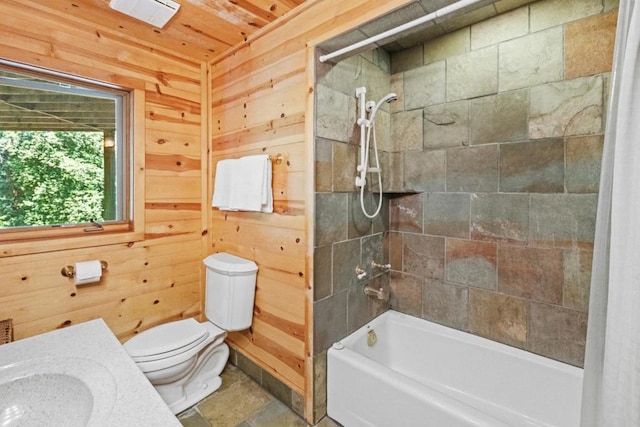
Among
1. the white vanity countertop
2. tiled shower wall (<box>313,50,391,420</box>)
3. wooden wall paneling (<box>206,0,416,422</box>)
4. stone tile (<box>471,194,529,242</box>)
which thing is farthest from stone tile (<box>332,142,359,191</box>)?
the white vanity countertop

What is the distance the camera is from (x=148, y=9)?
1614mm

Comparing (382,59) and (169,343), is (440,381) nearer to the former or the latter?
(169,343)

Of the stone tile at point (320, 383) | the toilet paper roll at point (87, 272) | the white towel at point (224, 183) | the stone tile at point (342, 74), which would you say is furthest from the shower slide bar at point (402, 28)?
the toilet paper roll at point (87, 272)

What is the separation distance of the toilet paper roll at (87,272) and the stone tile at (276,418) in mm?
1213

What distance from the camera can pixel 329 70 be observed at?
1.71 meters

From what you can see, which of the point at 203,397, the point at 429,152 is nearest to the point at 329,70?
the point at 429,152

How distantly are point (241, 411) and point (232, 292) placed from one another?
0.69 meters

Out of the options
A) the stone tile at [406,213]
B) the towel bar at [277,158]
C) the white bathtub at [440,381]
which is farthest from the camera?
the stone tile at [406,213]

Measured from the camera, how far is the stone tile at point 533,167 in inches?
63.8

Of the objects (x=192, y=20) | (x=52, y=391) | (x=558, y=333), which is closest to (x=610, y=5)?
(x=558, y=333)

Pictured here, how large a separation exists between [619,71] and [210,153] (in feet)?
7.31

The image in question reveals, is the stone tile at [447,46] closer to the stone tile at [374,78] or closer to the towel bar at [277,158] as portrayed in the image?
the stone tile at [374,78]

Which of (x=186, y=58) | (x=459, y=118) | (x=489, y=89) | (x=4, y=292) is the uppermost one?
(x=186, y=58)

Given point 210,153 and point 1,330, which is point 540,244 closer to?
point 210,153
